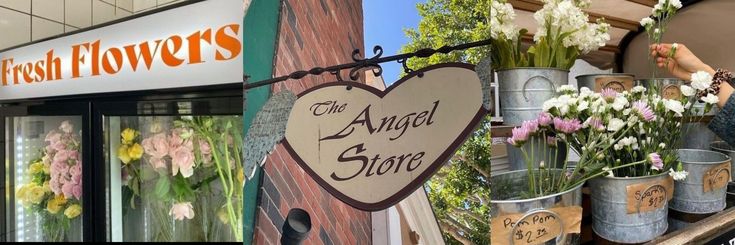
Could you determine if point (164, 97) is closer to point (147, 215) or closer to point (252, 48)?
point (147, 215)

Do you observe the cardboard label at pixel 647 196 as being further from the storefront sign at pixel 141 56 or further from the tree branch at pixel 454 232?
the storefront sign at pixel 141 56

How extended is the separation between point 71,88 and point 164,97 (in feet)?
1.88

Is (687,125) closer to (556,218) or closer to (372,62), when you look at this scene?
(556,218)

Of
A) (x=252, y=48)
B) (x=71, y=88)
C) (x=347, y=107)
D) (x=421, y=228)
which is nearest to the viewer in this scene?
(x=421, y=228)

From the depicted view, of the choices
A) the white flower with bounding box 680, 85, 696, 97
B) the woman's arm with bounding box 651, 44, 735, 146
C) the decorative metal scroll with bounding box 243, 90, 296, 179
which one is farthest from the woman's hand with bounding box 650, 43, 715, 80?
the decorative metal scroll with bounding box 243, 90, 296, 179

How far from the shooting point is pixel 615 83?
0.90 m

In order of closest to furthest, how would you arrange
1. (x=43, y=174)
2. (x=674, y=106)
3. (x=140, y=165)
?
(x=674, y=106) < (x=140, y=165) < (x=43, y=174)

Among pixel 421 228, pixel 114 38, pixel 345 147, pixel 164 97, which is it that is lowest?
pixel 421 228

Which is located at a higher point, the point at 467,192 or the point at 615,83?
the point at 615,83

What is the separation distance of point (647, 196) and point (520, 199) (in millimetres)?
261

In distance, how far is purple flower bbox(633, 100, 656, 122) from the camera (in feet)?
2.56

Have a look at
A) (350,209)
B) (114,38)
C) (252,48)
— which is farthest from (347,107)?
(114,38)

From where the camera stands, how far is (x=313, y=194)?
3.48 ft

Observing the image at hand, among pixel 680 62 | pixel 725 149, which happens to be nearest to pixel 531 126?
pixel 680 62
